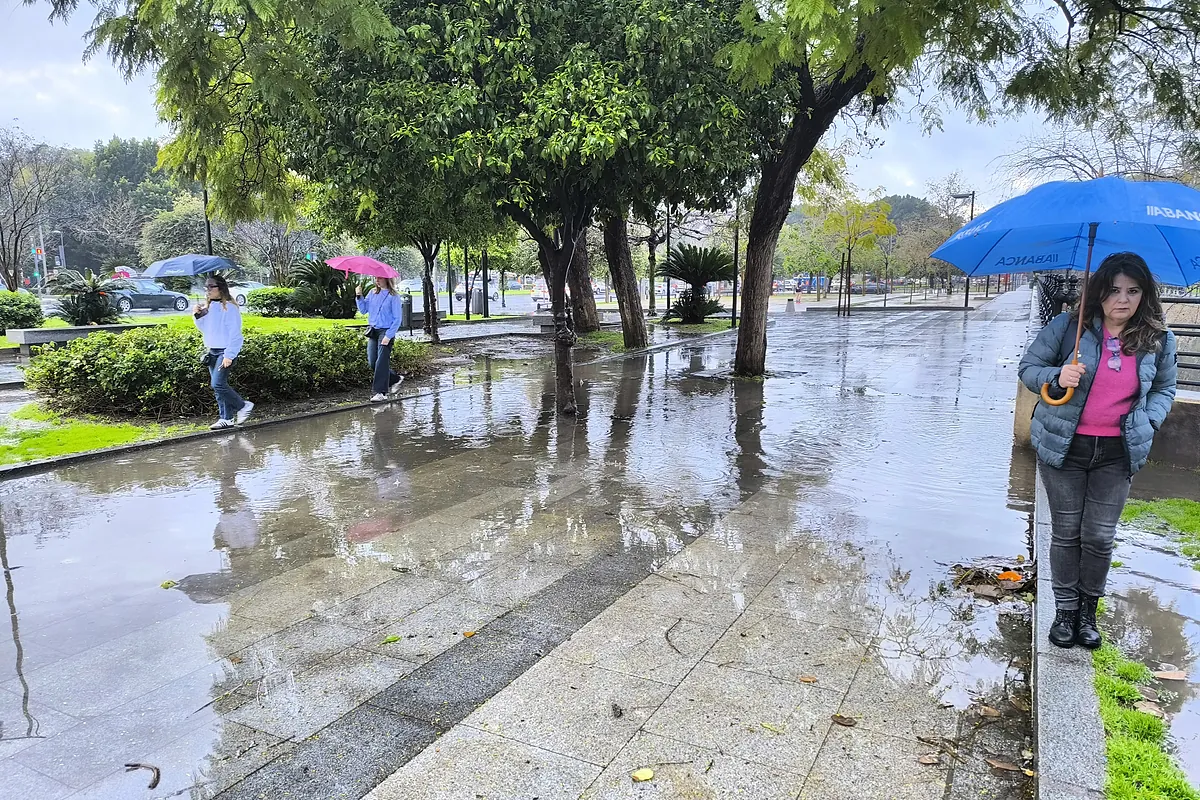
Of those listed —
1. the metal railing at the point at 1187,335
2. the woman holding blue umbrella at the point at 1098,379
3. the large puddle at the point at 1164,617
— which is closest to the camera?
the large puddle at the point at 1164,617

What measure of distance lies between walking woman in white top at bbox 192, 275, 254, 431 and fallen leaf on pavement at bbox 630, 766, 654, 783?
7.51 metres

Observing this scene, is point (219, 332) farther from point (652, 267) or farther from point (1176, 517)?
point (652, 267)

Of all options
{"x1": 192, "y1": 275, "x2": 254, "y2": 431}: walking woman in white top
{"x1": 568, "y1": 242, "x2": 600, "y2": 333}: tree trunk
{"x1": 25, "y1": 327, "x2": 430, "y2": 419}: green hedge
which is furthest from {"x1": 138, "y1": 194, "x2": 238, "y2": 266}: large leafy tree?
{"x1": 192, "y1": 275, "x2": 254, "y2": 431}: walking woman in white top

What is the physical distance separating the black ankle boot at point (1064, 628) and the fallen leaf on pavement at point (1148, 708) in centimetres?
39

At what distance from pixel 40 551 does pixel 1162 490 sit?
8.36 m

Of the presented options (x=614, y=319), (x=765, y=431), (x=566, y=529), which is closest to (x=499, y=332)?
(x=614, y=319)

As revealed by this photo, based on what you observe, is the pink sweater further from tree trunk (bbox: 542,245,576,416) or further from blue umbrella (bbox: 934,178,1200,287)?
tree trunk (bbox: 542,245,576,416)

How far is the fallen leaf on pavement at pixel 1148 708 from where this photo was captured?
10.3 feet

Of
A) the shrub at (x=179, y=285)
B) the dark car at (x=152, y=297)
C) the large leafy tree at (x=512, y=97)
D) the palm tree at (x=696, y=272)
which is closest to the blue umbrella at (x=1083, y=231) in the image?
the large leafy tree at (x=512, y=97)

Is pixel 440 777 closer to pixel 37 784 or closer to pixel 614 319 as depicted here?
pixel 37 784

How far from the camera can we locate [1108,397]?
349cm

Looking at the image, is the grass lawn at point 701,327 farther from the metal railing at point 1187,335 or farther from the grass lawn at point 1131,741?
Answer: the grass lawn at point 1131,741

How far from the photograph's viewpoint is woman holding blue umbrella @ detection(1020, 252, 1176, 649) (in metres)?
3.44

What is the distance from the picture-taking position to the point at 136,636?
160 inches
